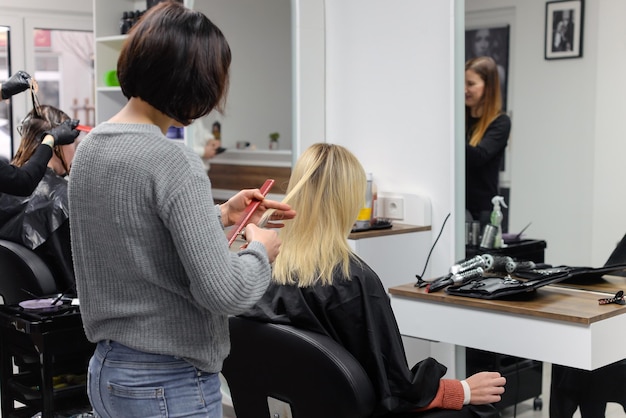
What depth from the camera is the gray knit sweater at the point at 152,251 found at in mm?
1221

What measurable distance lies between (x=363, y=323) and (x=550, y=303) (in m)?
0.61

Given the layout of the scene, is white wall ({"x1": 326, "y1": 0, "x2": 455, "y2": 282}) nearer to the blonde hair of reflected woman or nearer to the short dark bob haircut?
the blonde hair of reflected woman

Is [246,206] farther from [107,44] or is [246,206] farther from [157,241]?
[107,44]

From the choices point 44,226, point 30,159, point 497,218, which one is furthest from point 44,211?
point 497,218

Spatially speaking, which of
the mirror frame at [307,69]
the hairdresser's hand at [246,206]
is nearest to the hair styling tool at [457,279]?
the hairdresser's hand at [246,206]

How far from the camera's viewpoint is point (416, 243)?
3.05 meters

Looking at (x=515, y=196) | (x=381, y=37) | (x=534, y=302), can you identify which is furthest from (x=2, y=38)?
(x=534, y=302)

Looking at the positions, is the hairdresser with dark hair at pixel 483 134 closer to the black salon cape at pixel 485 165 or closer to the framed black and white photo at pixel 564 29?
the black salon cape at pixel 485 165

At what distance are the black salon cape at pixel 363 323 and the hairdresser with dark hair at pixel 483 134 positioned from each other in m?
0.94

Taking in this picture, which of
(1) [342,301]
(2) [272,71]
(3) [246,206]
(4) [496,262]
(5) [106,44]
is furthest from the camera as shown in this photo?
(5) [106,44]

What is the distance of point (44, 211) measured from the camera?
10.2 feet

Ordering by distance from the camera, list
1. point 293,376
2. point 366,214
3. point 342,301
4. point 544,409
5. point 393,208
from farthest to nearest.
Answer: point 393,208, point 366,214, point 544,409, point 342,301, point 293,376

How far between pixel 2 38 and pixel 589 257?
13.0 feet

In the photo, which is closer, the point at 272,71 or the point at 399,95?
the point at 399,95
